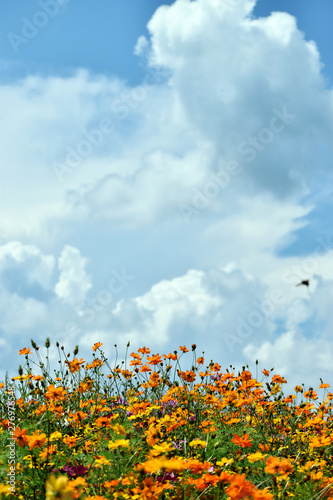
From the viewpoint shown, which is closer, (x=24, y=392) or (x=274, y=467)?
(x=274, y=467)

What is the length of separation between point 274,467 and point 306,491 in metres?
0.58

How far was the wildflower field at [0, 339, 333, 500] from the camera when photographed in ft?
9.32

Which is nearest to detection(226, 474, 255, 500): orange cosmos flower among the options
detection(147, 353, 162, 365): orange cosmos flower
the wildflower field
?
the wildflower field

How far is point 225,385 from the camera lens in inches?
244

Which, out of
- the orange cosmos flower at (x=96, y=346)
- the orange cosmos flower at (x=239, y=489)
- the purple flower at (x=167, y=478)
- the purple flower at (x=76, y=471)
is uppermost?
the orange cosmos flower at (x=96, y=346)

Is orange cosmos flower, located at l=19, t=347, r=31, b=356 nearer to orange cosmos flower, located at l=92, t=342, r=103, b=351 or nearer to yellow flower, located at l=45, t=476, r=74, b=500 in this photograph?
orange cosmos flower, located at l=92, t=342, r=103, b=351

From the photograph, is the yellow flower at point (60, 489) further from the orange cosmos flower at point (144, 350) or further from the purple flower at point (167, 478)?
the orange cosmos flower at point (144, 350)

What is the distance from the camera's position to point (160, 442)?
4.22 m

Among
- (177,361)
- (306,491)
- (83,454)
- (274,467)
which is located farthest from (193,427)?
(274,467)

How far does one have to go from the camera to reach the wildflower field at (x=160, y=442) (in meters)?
2.84

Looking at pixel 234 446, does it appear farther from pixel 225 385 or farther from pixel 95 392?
pixel 95 392

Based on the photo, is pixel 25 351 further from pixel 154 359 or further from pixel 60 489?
pixel 60 489

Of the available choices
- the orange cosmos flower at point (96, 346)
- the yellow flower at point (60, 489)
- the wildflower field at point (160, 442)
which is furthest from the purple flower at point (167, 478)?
the orange cosmos flower at point (96, 346)

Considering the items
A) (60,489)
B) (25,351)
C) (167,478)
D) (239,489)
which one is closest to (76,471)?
(167,478)
